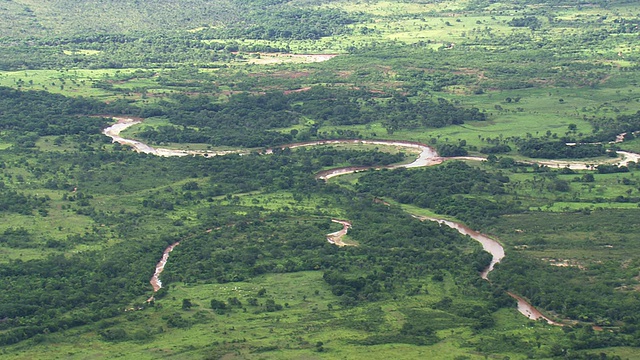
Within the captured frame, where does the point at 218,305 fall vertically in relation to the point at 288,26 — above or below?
below

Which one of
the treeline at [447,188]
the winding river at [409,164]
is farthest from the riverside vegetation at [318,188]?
the winding river at [409,164]

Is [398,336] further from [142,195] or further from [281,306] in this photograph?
[142,195]

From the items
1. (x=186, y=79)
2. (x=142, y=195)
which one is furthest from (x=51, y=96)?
(x=142, y=195)

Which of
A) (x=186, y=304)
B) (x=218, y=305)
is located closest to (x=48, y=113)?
(x=186, y=304)

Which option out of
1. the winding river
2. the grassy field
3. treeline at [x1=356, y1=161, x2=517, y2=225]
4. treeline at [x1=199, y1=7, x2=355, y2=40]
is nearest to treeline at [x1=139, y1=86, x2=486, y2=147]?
the winding river

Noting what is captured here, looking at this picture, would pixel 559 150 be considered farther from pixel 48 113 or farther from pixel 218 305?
pixel 48 113

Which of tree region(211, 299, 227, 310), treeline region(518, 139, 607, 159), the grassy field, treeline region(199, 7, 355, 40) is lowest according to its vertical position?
the grassy field

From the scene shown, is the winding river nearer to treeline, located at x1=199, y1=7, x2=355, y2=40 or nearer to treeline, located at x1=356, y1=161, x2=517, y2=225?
treeline, located at x1=356, y1=161, x2=517, y2=225
